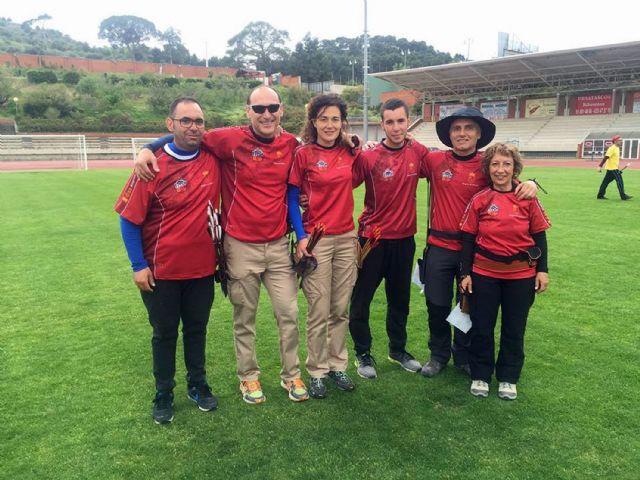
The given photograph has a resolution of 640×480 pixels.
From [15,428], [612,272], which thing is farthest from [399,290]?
[612,272]

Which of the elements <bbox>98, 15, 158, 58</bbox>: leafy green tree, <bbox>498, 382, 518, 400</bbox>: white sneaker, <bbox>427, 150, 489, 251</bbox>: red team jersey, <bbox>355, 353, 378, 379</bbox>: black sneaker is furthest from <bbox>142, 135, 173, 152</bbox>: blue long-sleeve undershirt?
<bbox>98, 15, 158, 58</bbox>: leafy green tree

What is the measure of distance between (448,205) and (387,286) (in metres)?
0.81

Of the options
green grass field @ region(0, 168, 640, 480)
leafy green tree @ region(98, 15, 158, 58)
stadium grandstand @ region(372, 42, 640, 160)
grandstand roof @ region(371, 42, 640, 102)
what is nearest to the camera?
green grass field @ region(0, 168, 640, 480)

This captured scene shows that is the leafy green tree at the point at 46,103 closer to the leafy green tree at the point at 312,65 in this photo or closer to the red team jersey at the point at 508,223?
the leafy green tree at the point at 312,65

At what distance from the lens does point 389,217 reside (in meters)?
3.79

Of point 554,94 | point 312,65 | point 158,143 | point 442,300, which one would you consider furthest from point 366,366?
point 312,65

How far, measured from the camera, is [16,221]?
37.3ft

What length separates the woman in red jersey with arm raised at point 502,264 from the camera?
3336mm

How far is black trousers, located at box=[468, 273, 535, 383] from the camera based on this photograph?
3430 mm

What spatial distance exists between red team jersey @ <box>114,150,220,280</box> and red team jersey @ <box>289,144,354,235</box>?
2.00 ft

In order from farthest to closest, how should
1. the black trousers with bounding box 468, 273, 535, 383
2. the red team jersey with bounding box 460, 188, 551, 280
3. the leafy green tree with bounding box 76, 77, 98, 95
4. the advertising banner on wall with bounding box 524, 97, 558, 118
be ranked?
the leafy green tree with bounding box 76, 77, 98, 95
the advertising banner on wall with bounding box 524, 97, 558, 118
the black trousers with bounding box 468, 273, 535, 383
the red team jersey with bounding box 460, 188, 551, 280

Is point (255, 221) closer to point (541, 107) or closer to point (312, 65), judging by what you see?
point (541, 107)

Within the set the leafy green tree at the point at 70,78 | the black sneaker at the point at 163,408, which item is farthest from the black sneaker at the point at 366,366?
the leafy green tree at the point at 70,78

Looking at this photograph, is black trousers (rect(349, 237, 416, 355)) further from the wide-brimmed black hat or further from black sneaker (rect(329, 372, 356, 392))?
the wide-brimmed black hat
